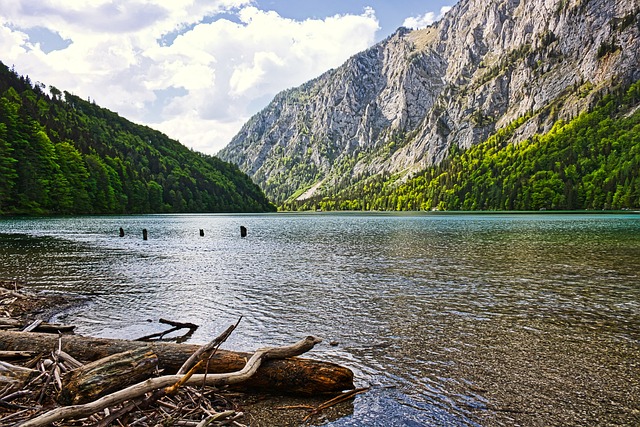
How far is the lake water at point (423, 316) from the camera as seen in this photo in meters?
8.83

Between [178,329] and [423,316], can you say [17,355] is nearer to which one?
[178,329]

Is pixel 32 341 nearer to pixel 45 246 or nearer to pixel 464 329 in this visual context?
pixel 464 329

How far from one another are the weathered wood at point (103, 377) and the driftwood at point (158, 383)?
0.69 m

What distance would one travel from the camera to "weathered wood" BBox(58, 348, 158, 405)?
6.54 metres

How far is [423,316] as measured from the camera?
16172mm

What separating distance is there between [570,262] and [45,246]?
1933 inches

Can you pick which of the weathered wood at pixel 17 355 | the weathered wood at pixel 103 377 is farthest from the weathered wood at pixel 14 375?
the weathered wood at pixel 17 355

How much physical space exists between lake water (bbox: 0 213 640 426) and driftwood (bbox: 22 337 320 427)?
77.3 inches

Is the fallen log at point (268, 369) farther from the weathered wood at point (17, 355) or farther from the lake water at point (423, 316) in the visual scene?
the lake water at point (423, 316)

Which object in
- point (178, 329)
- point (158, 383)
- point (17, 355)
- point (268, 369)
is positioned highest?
point (158, 383)

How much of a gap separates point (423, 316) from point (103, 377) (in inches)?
486

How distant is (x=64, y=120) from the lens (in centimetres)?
18512

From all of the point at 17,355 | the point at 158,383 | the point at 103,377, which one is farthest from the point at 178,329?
the point at 158,383

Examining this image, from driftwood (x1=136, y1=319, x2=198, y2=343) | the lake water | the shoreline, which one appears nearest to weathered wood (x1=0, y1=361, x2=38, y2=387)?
the shoreline
